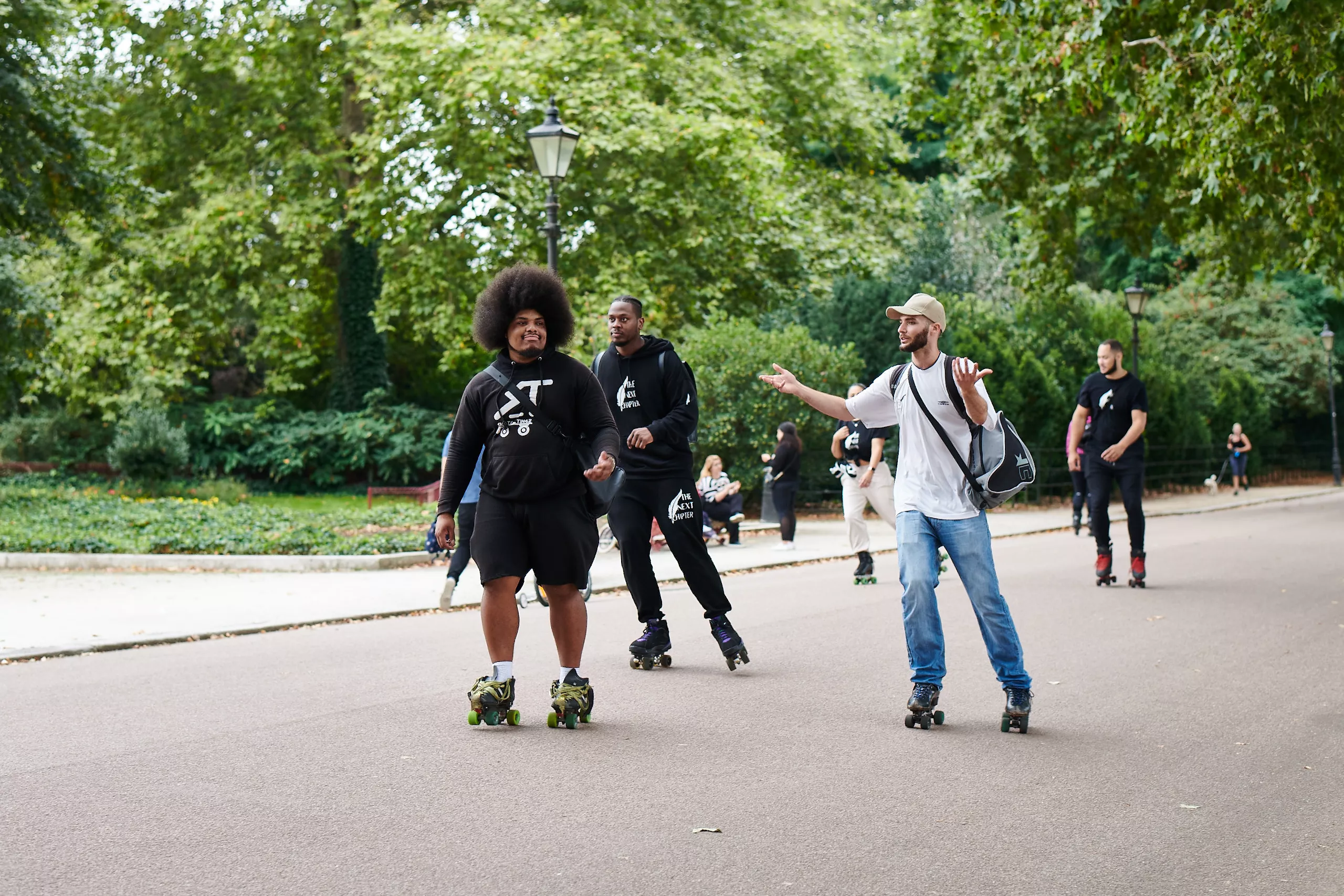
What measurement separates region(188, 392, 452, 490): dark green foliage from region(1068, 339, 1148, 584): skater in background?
18626 mm

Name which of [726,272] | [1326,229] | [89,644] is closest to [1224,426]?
[726,272]

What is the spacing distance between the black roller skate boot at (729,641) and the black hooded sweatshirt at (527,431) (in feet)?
6.13

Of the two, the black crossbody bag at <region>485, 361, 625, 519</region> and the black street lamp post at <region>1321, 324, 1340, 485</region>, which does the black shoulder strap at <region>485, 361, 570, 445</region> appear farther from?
the black street lamp post at <region>1321, 324, 1340, 485</region>

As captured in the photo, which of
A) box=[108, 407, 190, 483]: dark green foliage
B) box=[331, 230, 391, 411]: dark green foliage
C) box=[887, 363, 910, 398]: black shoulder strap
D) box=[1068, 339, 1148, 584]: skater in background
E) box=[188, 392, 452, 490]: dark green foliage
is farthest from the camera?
box=[331, 230, 391, 411]: dark green foliage

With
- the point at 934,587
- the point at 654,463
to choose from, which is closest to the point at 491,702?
the point at 654,463

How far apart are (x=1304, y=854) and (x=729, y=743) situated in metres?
2.33

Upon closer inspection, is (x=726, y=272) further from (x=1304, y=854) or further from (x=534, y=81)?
(x=1304, y=854)

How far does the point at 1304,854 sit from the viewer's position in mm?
4250

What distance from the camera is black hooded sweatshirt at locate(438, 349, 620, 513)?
5996mm

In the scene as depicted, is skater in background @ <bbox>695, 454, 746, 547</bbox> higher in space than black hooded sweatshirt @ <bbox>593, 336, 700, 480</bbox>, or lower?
lower

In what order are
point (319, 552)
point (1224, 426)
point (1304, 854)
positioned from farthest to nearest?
point (1224, 426), point (319, 552), point (1304, 854)

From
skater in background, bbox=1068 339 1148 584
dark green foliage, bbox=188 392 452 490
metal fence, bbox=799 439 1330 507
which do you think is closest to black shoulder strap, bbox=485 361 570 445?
skater in background, bbox=1068 339 1148 584

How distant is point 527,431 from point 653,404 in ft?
5.24

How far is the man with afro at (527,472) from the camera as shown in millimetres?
6012
